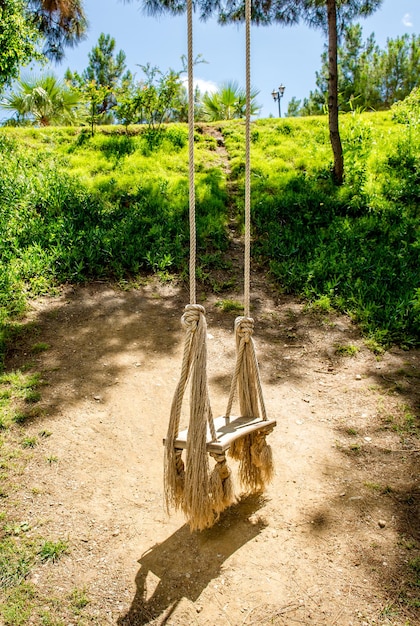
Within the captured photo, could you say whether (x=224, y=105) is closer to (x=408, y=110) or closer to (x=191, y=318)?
(x=408, y=110)

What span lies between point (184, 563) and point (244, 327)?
1045 mm

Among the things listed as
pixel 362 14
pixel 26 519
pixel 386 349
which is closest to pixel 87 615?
pixel 26 519

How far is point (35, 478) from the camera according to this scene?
2.62 m

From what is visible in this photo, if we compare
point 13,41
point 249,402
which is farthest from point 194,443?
point 13,41

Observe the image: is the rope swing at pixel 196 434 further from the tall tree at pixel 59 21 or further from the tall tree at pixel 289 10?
the tall tree at pixel 59 21

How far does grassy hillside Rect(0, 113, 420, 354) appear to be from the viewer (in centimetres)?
472

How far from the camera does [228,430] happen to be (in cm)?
216

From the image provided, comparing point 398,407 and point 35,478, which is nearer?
point 35,478

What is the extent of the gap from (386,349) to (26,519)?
112 inches

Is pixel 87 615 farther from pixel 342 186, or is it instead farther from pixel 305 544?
pixel 342 186

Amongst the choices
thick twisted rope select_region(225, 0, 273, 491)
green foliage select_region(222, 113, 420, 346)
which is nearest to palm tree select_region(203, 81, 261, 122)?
green foliage select_region(222, 113, 420, 346)

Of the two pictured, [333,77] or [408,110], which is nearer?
[333,77]

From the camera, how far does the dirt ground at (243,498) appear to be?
200cm

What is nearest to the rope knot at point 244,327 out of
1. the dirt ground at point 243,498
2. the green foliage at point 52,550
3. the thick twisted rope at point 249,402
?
the thick twisted rope at point 249,402
